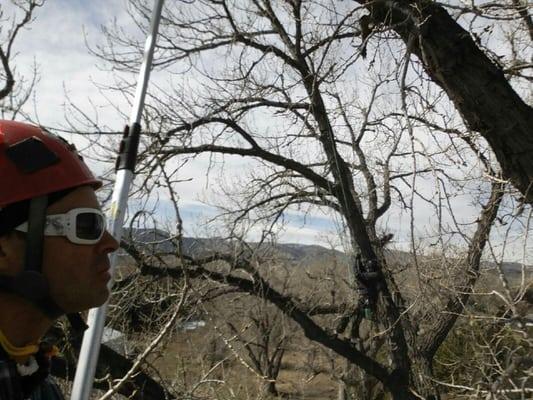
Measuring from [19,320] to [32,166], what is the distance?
408 millimetres

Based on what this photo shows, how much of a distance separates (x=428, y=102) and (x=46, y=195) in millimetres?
3029

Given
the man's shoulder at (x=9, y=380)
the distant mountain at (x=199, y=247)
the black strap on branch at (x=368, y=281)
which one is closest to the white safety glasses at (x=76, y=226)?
the man's shoulder at (x=9, y=380)

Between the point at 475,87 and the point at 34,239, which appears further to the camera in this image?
the point at 475,87

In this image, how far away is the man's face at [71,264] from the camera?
1.41 m

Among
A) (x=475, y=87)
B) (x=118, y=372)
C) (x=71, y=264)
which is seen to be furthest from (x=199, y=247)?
(x=71, y=264)

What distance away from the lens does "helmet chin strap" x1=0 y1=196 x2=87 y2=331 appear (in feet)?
4.46

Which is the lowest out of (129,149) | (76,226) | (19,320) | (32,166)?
(19,320)

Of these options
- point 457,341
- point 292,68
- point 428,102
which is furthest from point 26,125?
point 457,341

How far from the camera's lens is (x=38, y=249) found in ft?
4.60

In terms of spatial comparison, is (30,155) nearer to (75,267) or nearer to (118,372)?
(75,267)

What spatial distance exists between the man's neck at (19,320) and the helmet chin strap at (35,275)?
3 centimetres

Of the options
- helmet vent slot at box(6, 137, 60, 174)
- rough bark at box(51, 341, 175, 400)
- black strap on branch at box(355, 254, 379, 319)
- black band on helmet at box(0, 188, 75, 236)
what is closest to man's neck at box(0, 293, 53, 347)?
black band on helmet at box(0, 188, 75, 236)

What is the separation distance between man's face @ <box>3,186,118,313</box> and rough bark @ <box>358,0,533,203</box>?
260cm

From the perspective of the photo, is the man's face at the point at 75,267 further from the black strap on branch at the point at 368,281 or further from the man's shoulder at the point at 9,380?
the black strap on branch at the point at 368,281
